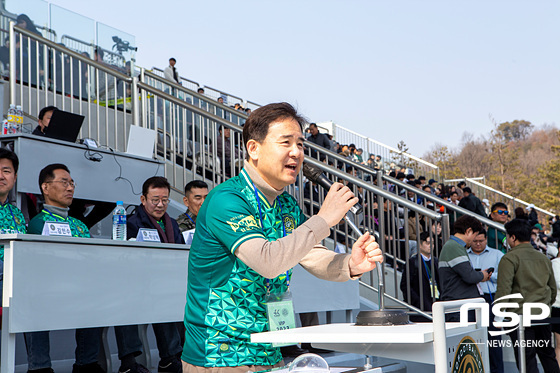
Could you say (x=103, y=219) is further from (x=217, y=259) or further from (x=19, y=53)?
(x=217, y=259)

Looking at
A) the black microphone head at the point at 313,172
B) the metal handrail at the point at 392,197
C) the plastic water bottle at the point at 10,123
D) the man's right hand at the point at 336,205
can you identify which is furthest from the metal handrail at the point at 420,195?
the man's right hand at the point at 336,205

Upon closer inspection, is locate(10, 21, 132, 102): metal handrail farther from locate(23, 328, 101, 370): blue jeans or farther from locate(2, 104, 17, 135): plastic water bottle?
locate(23, 328, 101, 370): blue jeans

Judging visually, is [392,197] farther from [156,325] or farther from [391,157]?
[391,157]

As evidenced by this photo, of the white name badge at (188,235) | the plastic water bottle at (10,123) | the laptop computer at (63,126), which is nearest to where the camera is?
the white name badge at (188,235)

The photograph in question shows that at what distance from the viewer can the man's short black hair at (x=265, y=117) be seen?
1.99 m

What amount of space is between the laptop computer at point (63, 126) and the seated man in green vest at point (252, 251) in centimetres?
432

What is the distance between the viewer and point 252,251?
1744 millimetres

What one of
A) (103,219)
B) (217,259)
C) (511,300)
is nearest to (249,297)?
(217,259)

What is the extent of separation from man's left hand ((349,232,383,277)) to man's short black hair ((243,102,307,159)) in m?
0.44

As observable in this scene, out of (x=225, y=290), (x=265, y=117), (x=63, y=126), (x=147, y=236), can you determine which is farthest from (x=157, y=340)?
(x=265, y=117)

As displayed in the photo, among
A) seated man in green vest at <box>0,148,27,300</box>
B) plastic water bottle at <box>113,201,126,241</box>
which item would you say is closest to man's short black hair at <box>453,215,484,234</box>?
plastic water bottle at <box>113,201,126,241</box>

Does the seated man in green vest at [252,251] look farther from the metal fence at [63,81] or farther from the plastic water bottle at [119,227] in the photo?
the metal fence at [63,81]

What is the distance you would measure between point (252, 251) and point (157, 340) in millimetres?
3327

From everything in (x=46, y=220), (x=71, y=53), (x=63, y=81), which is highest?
(x=71, y=53)
